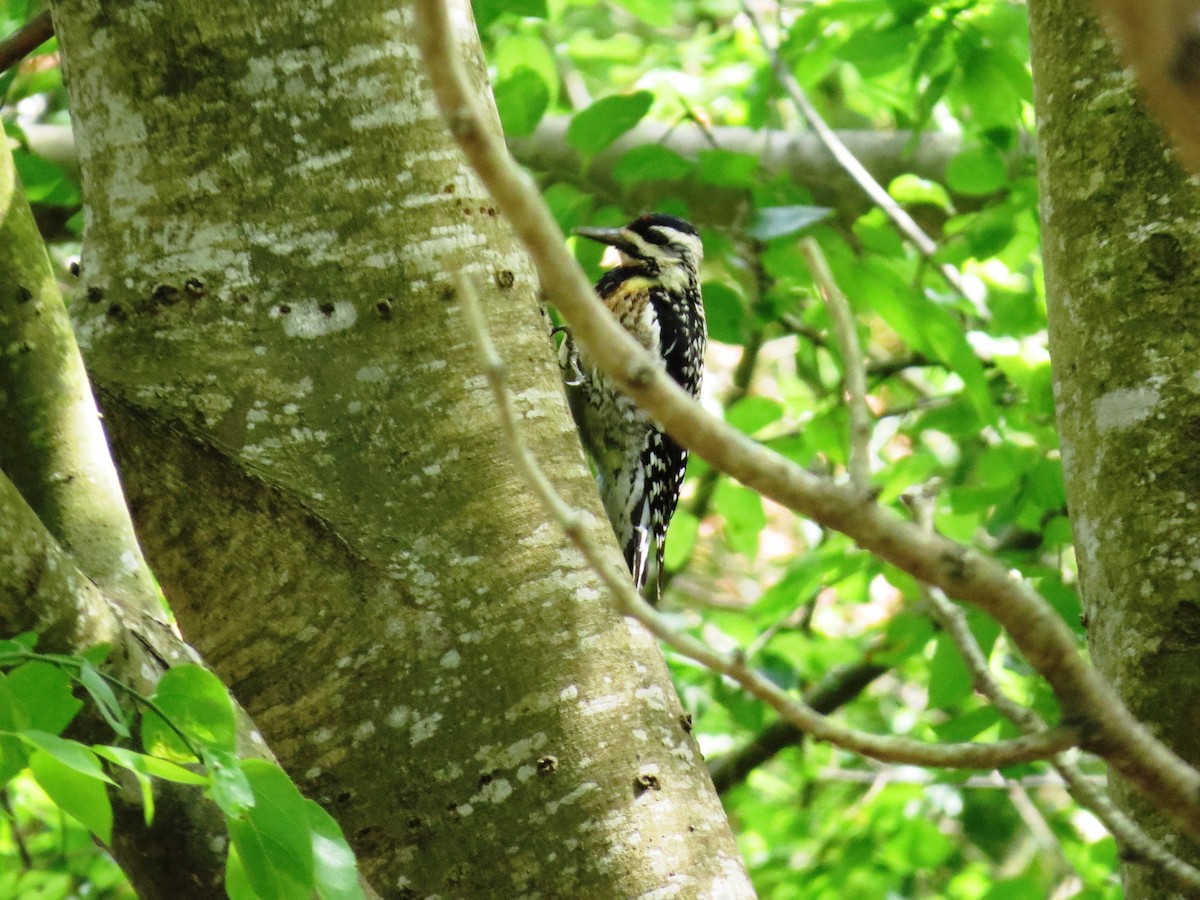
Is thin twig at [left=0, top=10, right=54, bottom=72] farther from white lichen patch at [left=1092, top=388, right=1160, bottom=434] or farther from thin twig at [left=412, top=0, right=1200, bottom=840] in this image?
white lichen patch at [left=1092, top=388, right=1160, bottom=434]

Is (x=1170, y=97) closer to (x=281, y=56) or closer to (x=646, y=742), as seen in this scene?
(x=646, y=742)

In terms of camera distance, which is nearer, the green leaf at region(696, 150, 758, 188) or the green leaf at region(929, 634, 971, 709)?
the green leaf at region(929, 634, 971, 709)

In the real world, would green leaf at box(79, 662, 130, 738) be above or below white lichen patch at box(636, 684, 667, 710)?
above

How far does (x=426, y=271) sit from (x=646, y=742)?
2.27ft

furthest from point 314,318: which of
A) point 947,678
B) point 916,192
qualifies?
point 916,192

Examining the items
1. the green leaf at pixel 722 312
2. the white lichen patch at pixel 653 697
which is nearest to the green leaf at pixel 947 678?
the green leaf at pixel 722 312

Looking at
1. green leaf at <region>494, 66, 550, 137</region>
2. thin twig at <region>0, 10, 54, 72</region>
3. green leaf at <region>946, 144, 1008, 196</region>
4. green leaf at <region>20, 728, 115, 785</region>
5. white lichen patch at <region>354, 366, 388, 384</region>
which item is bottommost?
green leaf at <region>20, 728, 115, 785</region>

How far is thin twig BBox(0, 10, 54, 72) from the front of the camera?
1.87m

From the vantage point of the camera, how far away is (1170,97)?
0.51 meters

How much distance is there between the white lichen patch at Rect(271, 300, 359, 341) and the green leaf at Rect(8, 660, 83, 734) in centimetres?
64

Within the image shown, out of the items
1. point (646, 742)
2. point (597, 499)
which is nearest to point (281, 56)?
point (597, 499)

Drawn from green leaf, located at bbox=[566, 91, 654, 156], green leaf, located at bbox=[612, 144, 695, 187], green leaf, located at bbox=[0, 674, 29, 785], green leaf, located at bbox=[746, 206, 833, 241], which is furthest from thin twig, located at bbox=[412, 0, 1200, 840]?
green leaf, located at bbox=[612, 144, 695, 187]

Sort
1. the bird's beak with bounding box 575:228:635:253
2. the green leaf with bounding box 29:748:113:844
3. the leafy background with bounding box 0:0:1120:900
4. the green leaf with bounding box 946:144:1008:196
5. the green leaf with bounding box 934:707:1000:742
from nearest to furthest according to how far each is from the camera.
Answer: the green leaf with bounding box 29:748:113:844, the green leaf with bounding box 934:707:1000:742, the leafy background with bounding box 0:0:1120:900, the bird's beak with bounding box 575:228:635:253, the green leaf with bounding box 946:144:1008:196

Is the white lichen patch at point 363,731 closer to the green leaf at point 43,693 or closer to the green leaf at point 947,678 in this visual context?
the green leaf at point 43,693
